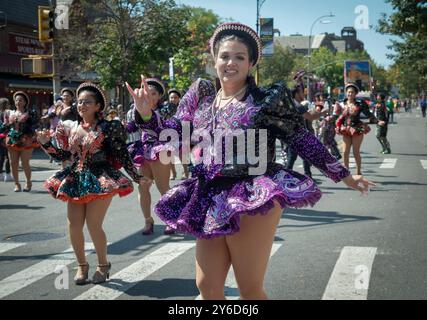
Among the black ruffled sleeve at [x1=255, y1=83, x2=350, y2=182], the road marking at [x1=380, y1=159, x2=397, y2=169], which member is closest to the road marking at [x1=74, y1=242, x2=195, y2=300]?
the black ruffled sleeve at [x1=255, y1=83, x2=350, y2=182]

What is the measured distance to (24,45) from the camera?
28578 mm

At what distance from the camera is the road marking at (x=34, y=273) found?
5.32 metres

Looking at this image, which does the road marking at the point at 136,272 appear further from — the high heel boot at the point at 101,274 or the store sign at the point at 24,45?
the store sign at the point at 24,45

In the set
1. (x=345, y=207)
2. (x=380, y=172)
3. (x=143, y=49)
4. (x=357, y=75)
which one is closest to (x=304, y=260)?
(x=345, y=207)

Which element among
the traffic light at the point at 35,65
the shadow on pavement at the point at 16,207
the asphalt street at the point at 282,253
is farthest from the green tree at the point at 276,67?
the shadow on pavement at the point at 16,207

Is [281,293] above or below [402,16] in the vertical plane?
below

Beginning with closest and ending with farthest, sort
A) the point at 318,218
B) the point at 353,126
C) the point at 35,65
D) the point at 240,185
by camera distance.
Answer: the point at 240,185 → the point at 318,218 → the point at 353,126 → the point at 35,65

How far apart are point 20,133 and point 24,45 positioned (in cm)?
1875

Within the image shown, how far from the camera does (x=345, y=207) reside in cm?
926

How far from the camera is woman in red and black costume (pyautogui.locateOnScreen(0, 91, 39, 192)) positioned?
11570 millimetres

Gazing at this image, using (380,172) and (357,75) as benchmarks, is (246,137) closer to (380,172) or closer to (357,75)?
(380,172)

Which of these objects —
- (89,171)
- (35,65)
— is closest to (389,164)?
(35,65)

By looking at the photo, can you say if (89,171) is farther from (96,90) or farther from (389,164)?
(389,164)
